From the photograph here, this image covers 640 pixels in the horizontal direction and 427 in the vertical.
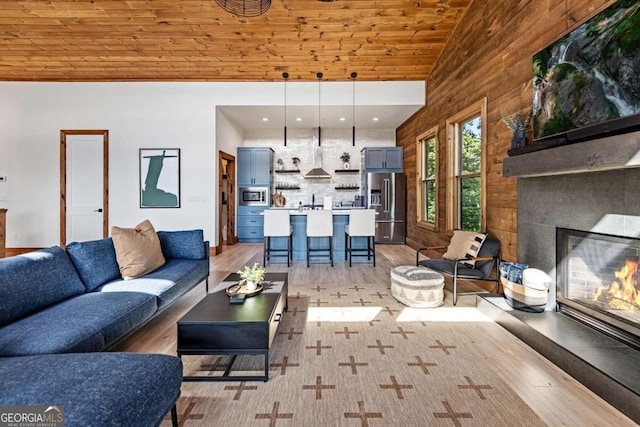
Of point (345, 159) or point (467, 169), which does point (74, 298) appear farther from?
point (345, 159)

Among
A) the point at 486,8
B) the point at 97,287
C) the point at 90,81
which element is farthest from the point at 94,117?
the point at 486,8

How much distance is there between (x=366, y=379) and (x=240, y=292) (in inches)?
43.6

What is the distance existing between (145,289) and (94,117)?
5.25m

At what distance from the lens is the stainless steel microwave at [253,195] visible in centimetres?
795

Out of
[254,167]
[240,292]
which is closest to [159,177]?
[254,167]

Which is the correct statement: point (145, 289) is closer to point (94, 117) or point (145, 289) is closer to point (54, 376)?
point (54, 376)

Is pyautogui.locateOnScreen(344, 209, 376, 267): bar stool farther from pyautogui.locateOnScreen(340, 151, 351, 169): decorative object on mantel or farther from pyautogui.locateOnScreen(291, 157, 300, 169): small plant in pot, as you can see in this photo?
pyautogui.locateOnScreen(291, 157, 300, 169): small plant in pot

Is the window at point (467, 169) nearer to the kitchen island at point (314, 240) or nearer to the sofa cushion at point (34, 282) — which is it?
the kitchen island at point (314, 240)

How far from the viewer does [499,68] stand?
363cm

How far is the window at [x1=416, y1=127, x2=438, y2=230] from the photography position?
585 cm

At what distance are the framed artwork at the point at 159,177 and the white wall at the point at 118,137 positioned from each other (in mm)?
A: 119

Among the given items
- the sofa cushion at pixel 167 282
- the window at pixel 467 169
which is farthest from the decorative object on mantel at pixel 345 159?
the sofa cushion at pixel 167 282

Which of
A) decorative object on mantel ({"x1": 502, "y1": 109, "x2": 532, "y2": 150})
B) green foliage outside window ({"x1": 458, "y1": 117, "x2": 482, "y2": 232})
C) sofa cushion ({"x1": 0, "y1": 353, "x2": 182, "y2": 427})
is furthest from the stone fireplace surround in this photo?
sofa cushion ({"x1": 0, "y1": 353, "x2": 182, "y2": 427})

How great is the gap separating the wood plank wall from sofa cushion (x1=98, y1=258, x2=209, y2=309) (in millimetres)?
3426
